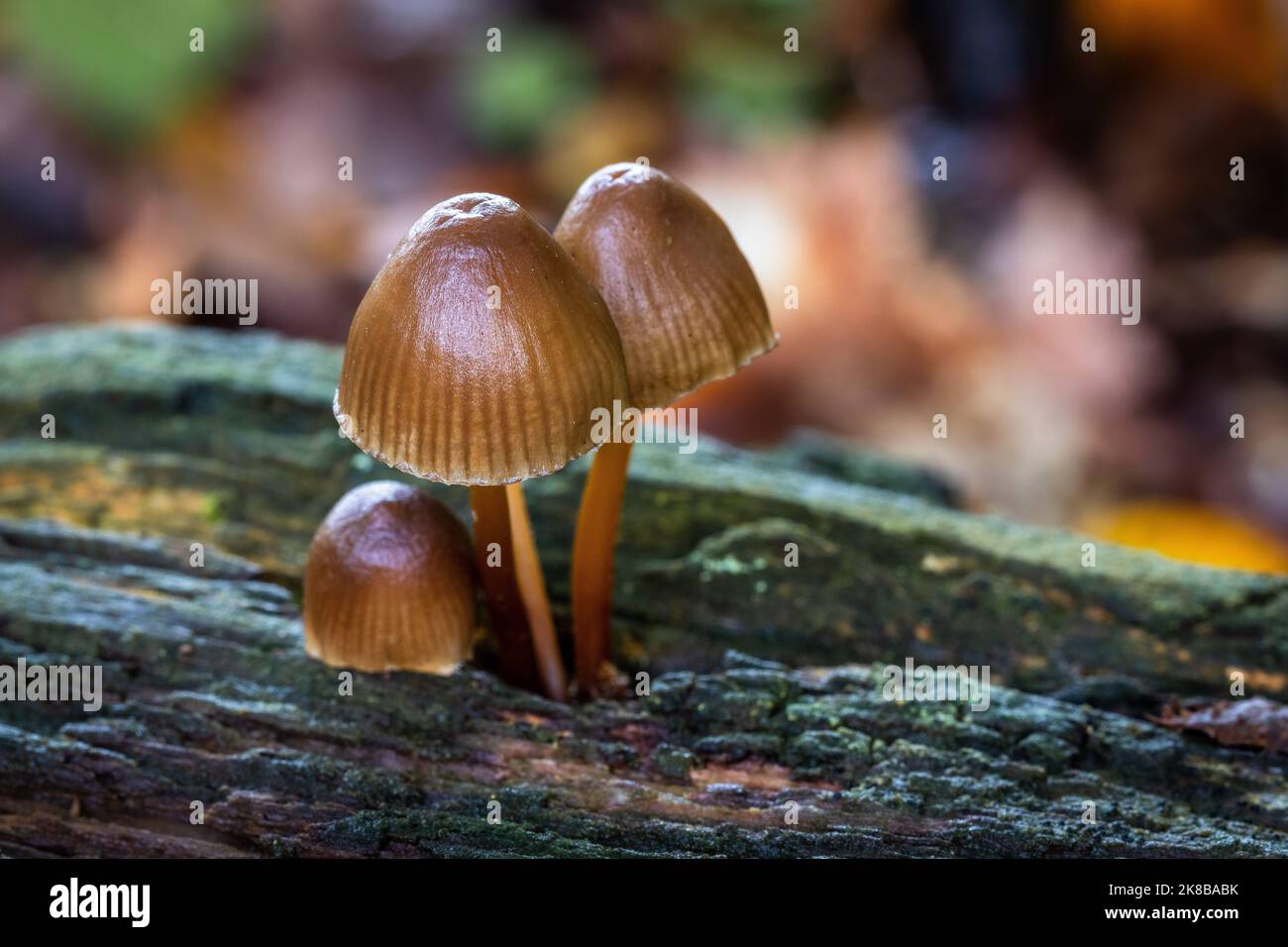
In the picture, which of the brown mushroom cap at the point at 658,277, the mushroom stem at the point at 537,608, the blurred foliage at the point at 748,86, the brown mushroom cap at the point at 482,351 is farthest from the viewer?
the blurred foliage at the point at 748,86

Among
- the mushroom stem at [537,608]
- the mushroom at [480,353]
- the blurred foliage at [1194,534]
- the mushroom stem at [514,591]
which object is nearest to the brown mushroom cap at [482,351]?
the mushroom at [480,353]

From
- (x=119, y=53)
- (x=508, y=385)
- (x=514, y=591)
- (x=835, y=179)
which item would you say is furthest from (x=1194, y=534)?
(x=119, y=53)

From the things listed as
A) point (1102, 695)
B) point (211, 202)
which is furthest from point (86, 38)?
point (1102, 695)

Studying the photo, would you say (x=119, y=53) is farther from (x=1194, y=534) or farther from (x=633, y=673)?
(x=1194, y=534)

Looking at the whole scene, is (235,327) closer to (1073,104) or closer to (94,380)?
(94,380)

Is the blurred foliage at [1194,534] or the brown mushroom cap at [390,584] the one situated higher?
the blurred foliage at [1194,534]

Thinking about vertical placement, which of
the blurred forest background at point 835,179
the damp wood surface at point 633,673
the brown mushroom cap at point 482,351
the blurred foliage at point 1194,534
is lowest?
the damp wood surface at point 633,673

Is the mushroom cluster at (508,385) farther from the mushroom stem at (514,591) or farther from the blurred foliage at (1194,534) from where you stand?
the blurred foliage at (1194,534)

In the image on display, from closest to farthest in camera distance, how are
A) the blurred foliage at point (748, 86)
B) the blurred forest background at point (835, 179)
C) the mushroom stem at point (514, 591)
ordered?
the mushroom stem at point (514, 591) → the blurred forest background at point (835, 179) → the blurred foliage at point (748, 86)

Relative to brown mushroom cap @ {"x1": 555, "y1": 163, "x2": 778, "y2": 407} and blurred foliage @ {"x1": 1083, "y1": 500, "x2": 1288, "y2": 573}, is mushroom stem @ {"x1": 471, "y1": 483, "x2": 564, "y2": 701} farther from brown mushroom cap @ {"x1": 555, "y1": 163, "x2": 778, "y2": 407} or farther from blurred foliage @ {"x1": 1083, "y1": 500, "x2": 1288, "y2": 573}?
blurred foliage @ {"x1": 1083, "y1": 500, "x2": 1288, "y2": 573}
